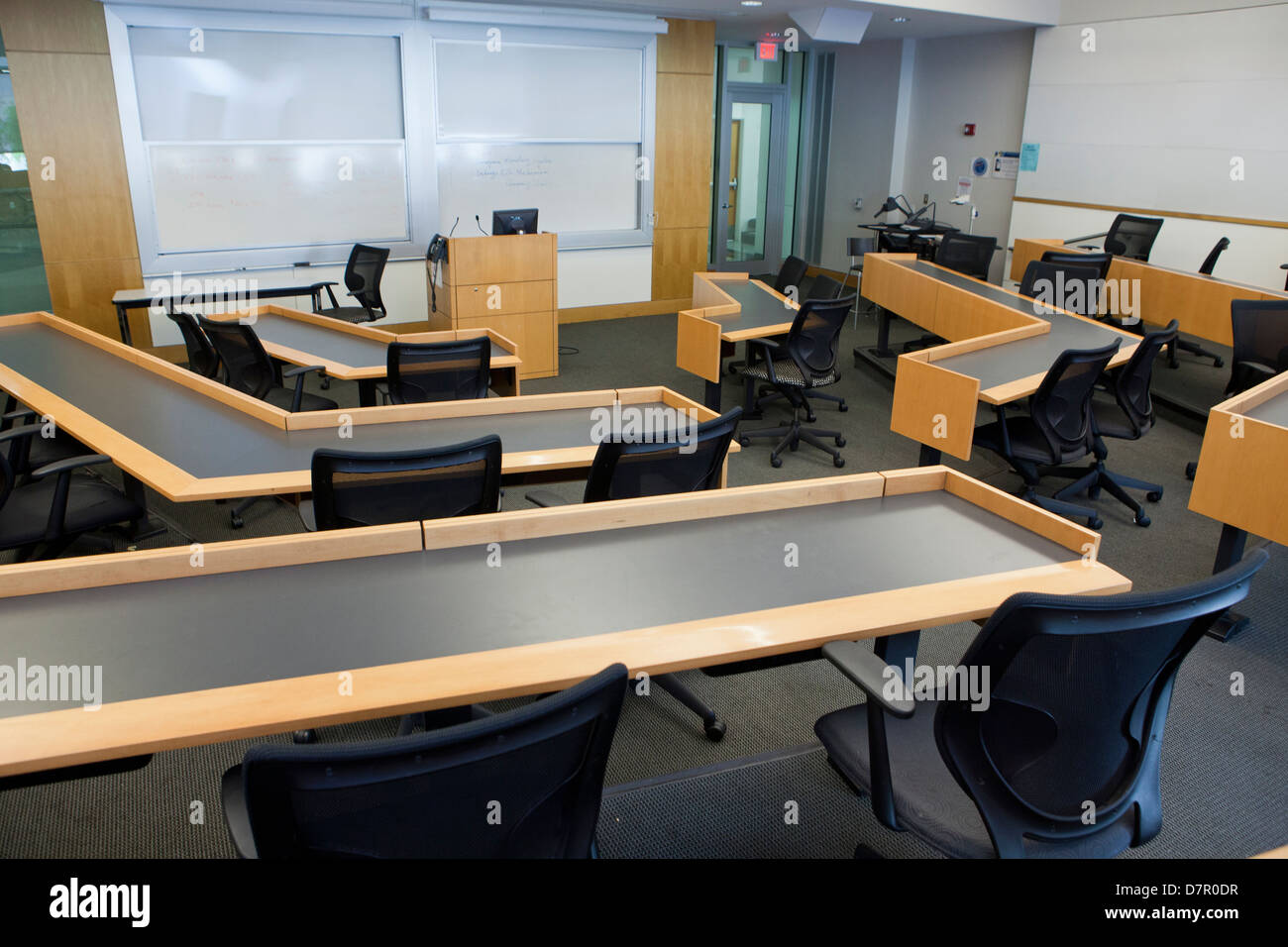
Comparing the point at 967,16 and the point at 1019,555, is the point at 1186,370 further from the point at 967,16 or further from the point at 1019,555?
the point at 1019,555

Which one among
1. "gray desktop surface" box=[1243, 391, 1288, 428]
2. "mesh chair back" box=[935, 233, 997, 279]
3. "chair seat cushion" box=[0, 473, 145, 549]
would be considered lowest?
"chair seat cushion" box=[0, 473, 145, 549]

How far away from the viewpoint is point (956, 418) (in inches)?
163

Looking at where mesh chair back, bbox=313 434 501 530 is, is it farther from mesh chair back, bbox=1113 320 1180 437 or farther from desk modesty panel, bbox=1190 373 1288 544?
mesh chair back, bbox=1113 320 1180 437

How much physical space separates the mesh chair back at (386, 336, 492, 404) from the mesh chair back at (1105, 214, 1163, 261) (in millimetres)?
5842

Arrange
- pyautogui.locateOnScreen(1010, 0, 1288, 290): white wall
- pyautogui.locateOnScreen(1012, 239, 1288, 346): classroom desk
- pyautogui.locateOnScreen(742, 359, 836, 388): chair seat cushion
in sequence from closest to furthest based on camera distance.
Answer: pyautogui.locateOnScreen(742, 359, 836, 388): chair seat cushion → pyautogui.locateOnScreen(1012, 239, 1288, 346): classroom desk → pyautogui.locateOnScreen(1010, 0, 1288, 290): white wall

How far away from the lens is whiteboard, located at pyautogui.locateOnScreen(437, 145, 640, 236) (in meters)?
8.33

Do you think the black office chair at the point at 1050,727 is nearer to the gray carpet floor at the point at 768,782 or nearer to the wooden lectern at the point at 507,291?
the gray carpet floor at the point at 768,782

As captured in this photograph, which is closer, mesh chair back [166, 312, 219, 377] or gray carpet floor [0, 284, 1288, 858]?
gray carpet floor [0, 284, 1288, 858]

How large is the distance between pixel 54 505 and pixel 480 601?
2.14m

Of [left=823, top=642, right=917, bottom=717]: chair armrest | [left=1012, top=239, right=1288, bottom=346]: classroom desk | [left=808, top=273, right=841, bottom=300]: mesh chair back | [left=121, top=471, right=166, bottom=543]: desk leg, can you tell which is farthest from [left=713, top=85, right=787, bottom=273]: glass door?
[left=823, top=642, right=917, bottom=717]: chair armrest

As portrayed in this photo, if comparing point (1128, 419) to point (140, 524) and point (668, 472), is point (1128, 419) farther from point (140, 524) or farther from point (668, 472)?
point (140, 524)

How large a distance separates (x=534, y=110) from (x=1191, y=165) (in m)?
5.82

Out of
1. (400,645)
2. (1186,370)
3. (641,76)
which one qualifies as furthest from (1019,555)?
(641,76)

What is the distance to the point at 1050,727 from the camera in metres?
1.66
